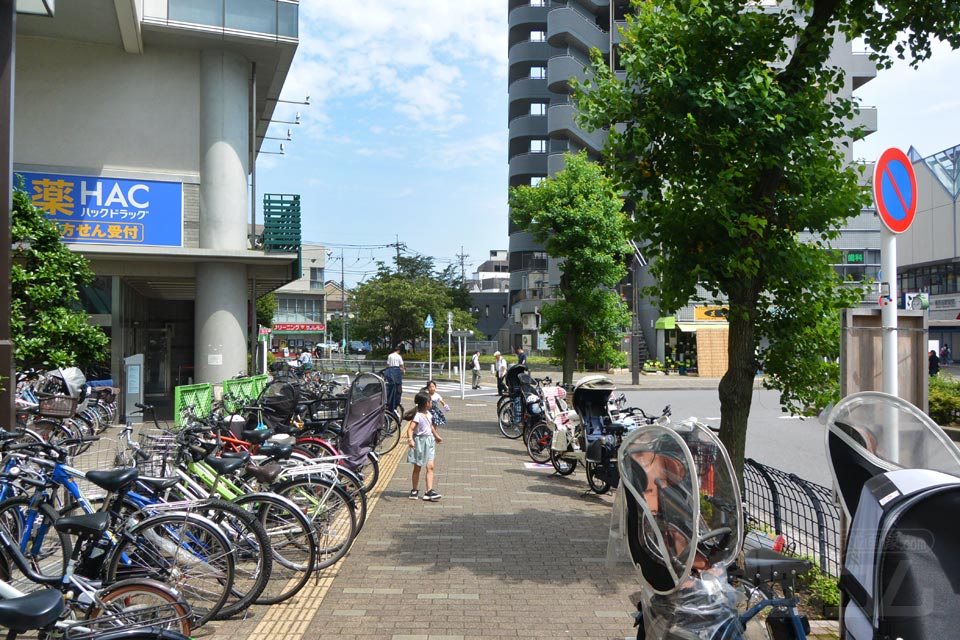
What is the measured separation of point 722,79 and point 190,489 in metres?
5.05

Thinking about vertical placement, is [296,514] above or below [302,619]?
above

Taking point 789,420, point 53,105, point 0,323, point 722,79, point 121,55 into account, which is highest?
point 121,55

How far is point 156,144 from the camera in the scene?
16.2m

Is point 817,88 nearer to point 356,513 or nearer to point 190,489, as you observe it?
point 356,513

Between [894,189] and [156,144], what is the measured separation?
15.4m

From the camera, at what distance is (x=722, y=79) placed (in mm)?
5625

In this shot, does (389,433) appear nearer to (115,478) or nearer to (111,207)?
(111,207)

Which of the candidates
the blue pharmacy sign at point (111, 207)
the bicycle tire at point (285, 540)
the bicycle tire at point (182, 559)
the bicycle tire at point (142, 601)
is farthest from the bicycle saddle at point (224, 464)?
the blue pharmacy sign at point (111, 207)

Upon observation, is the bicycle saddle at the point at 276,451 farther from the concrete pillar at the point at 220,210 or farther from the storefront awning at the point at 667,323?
the storefront awning at the point at 667,323

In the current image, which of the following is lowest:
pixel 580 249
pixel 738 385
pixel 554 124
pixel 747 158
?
pixel 738 385

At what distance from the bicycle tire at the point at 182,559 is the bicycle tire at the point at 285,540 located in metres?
0.54

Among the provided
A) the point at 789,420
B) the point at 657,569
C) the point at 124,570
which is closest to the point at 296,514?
the point at 124,570

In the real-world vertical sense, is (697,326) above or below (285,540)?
above

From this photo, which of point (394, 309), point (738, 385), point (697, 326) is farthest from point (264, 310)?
point (738, 385)
